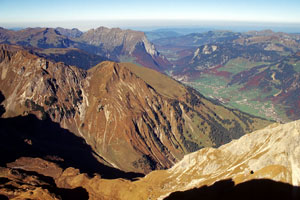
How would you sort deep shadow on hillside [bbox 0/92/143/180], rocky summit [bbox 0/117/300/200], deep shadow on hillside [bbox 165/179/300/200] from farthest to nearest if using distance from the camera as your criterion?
deep shadow on hillside [bbox 0/92/143/180]
rocky summit [bbox 0/117/300/200]
deep shadow on hillside [bbox 165/179/300/200]

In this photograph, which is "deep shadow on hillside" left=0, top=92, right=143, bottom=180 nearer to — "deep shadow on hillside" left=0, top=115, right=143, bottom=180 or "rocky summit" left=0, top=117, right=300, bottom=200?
"deep shadow on hillside" left=0, top=115, right=143, bottom=180

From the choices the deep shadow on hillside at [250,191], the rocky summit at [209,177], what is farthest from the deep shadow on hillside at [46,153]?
the deep shadow on hillside at [250,191]

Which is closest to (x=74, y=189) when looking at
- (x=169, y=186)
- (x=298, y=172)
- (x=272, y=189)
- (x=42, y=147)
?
(x=169, y=186)

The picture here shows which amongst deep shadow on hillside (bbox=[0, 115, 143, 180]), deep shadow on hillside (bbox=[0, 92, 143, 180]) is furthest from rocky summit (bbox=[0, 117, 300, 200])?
deep shadow on hillside (bbox=[0, 115, 143, 180])

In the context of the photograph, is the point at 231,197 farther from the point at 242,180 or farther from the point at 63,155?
the point at 63,155

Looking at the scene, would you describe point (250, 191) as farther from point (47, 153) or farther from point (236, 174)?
point (47, 153)

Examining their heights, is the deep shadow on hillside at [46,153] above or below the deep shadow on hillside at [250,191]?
below

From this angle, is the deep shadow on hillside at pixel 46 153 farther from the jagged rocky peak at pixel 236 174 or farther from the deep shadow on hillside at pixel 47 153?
the jagged rocky peak at pixel 236 174

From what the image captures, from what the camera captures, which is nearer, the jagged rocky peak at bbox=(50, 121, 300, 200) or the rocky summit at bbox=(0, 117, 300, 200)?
the jagged rocky peak at bbox=(50, 121, 300, 200)

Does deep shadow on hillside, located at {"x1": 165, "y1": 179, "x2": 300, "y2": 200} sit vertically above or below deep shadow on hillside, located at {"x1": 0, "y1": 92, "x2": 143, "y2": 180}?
above
